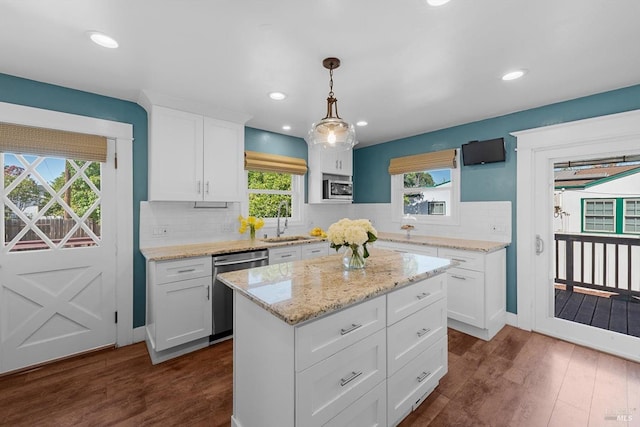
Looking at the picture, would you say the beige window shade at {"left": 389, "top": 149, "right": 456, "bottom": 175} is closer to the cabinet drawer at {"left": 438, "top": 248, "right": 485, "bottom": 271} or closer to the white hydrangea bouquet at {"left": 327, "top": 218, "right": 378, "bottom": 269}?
the cabinet drawer at {"left": 438, "top": 248, "right": 485, "bottom": 271}

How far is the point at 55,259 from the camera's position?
2.47m

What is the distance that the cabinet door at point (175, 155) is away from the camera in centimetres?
272

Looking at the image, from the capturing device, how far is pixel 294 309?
1183 millimetres

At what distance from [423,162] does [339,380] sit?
130 inches

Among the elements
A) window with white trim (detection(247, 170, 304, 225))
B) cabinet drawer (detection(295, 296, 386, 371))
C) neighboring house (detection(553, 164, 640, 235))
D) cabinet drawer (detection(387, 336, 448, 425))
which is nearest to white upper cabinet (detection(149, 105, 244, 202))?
window with white trim (detection(247, 170, 304, 225))

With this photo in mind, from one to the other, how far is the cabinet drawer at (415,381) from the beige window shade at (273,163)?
282cm

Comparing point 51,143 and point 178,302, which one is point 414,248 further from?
point 51,143

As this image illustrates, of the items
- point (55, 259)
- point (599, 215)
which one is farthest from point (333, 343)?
point (599, 215)

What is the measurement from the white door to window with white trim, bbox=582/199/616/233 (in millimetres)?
5009

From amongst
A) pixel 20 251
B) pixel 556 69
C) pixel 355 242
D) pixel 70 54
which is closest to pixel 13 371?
pixel 20 251

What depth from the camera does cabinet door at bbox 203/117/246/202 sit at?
3018 mm

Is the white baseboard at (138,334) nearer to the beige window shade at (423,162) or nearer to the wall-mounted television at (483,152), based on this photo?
the beige window shade at (423,162)

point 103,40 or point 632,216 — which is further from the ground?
point 103,40

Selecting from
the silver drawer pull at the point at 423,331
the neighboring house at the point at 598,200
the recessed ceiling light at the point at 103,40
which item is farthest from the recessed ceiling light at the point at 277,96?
the neighboring house at the point at 598,200
